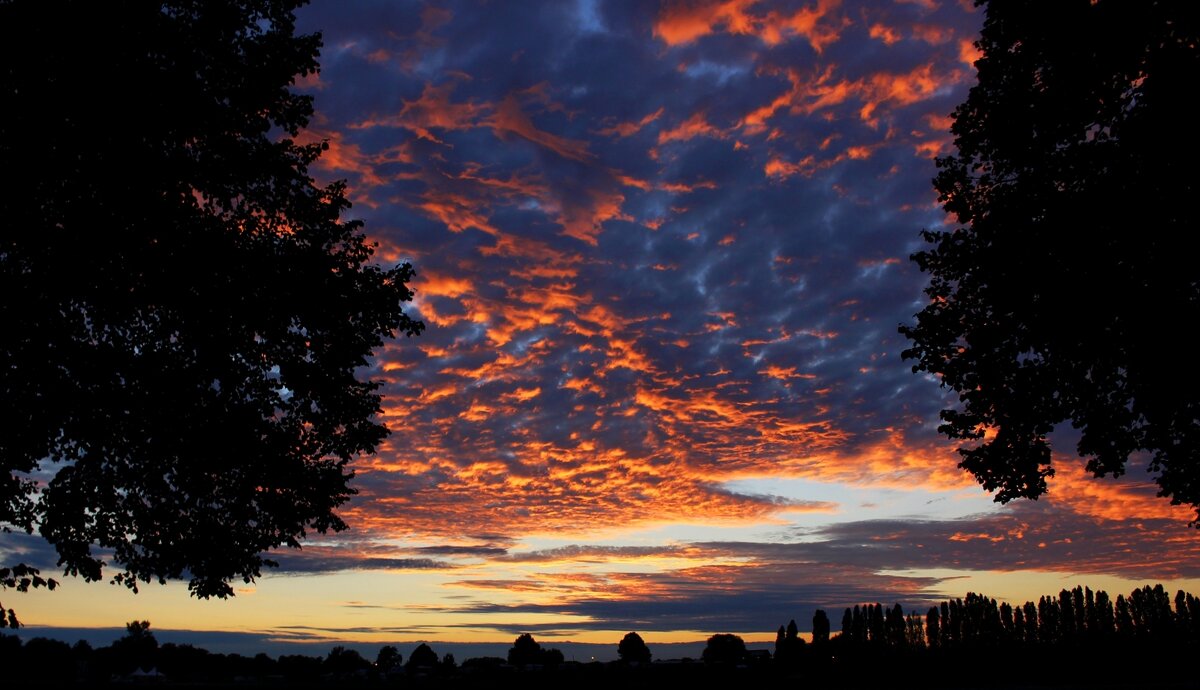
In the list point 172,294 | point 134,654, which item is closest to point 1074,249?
point 172,294

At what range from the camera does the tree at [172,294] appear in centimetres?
1495

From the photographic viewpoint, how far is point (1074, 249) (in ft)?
55.5

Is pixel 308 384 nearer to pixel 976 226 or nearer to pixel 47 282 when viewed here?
pixel 47 282

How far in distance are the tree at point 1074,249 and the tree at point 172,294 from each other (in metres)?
13.4

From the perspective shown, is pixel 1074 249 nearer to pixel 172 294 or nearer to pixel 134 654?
pixel 172 294

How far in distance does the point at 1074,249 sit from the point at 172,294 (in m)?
18.4

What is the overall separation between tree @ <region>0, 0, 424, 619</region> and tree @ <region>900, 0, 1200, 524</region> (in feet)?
44.0

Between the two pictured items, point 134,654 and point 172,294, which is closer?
point 172,294

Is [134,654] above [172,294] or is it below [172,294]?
below

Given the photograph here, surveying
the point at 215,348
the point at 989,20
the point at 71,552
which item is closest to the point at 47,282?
the point at 215,348

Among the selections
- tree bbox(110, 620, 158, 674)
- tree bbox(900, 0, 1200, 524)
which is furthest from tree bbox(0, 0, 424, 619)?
tree bbox(110, 620, 158, 674)

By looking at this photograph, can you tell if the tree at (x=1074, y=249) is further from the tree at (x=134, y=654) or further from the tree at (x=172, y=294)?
the tree at (x=134, y=654)

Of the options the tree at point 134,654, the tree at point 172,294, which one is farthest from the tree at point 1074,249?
the tree at point 134,654

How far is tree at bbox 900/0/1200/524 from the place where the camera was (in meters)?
16.1
